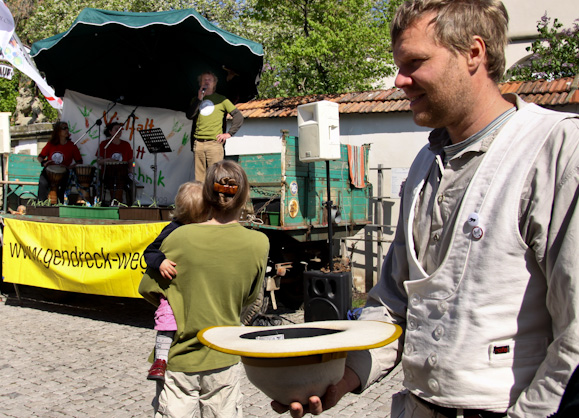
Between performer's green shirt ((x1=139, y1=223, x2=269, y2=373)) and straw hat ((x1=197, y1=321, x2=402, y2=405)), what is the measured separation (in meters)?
1.34

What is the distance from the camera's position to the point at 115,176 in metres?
10.6

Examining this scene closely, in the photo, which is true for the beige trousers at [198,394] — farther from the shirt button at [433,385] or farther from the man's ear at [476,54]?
the man's ear at [476,54]

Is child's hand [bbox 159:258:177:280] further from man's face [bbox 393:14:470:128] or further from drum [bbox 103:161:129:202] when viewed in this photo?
drum [bbox 103:161:129:202]

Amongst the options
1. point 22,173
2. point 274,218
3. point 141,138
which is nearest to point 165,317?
point 274,218

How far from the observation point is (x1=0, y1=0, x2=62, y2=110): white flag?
11273mm

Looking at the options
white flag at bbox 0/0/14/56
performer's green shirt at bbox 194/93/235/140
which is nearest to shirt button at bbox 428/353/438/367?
performer's green shirt at bbox 194/93/235/140

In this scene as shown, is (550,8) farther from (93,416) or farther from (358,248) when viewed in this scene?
(93,416)

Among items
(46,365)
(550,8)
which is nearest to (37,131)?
(46,365)

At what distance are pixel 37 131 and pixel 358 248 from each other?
1012 cm

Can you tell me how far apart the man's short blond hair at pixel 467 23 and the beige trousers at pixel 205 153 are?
286 inches

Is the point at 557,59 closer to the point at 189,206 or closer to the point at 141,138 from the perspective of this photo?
the point at 141,138

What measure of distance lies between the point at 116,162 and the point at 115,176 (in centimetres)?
28

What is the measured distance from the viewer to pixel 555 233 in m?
1.16

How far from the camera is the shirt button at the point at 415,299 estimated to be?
139cm
